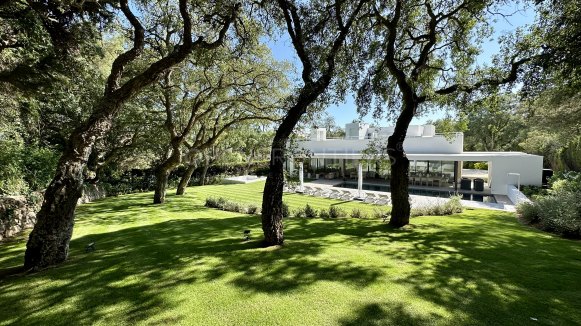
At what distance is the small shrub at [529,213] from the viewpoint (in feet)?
36.2

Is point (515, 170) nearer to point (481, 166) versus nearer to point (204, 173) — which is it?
point (481, 166)

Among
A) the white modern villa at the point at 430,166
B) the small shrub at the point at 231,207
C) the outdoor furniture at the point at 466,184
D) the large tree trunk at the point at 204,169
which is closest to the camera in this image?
the small shrub at the point at 231,207

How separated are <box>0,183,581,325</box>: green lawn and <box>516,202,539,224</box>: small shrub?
323 centimetres

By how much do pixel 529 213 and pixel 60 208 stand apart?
15.8 m

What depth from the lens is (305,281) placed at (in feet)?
15.6

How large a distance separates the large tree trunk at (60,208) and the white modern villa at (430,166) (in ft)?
28.6

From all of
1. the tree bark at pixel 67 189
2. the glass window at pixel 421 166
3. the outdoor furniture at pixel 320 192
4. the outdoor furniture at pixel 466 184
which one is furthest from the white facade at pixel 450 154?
the tree bark at pixel 67 189

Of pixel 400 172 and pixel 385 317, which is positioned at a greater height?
pixel 400 172

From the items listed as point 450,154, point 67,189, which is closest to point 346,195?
point 450,154

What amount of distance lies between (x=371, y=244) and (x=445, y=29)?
28.9 ft

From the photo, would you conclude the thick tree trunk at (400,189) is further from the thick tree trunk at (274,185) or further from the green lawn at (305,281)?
the thick tree trunk at (274,185)

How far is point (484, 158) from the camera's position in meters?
19.1

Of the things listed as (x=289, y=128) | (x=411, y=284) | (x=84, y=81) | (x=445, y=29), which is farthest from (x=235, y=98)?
(x=411, y=284)

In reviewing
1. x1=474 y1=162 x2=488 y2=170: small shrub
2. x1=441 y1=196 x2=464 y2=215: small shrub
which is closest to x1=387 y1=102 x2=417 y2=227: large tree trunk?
x1=441 y1=196 x2=464 y2=215: small shrub
